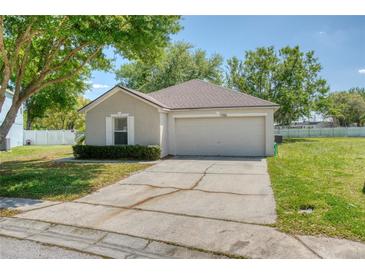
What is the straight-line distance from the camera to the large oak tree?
791 cm

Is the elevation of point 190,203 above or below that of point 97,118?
below

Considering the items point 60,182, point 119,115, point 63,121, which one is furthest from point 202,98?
point 63,121

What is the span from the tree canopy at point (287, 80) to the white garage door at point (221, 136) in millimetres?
13602

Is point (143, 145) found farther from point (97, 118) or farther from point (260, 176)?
point (260, 176)

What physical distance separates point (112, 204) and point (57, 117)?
43.6 meters

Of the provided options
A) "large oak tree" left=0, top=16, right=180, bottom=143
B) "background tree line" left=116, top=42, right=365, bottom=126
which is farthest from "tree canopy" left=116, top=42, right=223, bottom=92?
"large oak tree" left=0, top=16, right=180, bottom=143

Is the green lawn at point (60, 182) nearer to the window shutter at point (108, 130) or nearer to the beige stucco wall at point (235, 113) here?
the window shutter at point (108, 130)

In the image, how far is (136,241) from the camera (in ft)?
13.6

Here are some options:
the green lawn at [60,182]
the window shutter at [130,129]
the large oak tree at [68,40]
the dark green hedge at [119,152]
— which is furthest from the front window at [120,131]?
the green lawn at [60,182]

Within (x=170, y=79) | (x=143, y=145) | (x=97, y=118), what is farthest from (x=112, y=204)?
(x=170, y=79)

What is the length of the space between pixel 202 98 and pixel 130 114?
14.1ft

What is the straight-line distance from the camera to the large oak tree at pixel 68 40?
791 centimetres

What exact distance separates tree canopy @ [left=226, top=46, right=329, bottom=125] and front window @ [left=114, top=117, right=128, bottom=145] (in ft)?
56.1
